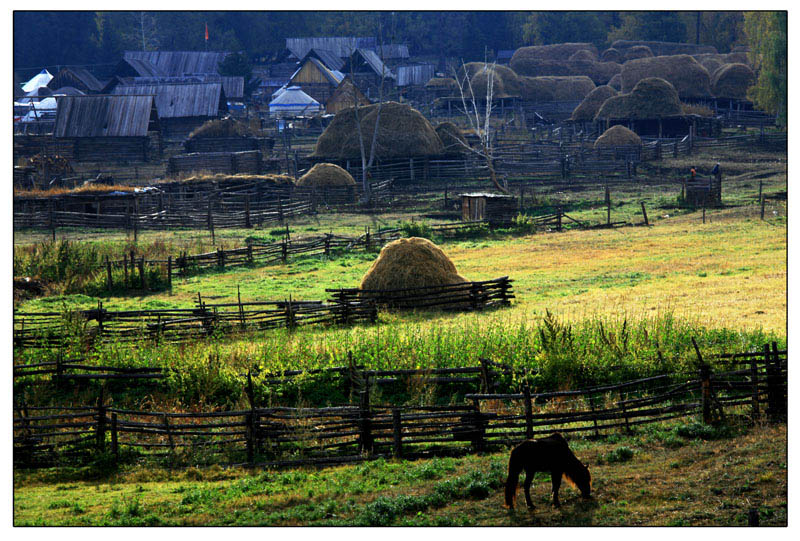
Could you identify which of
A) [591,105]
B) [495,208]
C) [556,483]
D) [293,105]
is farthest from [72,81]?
[556,483]

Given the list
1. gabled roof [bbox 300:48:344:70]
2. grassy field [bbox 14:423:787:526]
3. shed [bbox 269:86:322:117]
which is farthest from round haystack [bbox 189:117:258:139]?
grassy field [bbox 14:423:787:526]

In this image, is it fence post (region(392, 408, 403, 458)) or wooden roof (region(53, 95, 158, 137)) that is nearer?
fence post (region(392, 408, 403, 458))

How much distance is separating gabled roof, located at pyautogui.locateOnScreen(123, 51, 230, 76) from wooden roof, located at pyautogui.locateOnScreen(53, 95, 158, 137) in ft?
86.7

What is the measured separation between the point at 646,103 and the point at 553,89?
18429 mm

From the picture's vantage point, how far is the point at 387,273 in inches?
860

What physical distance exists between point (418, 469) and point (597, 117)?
170ft

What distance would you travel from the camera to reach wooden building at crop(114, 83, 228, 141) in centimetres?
6562

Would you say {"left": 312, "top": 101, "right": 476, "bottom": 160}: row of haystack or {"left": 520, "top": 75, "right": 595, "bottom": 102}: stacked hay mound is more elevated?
{"left": 520, "top": 75, "right": 595, "bottom": 102}: stacked hay mound

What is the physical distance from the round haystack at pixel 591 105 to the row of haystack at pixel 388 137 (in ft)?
50.4

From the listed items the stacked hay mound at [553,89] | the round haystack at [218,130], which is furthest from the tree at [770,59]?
the round haystack at [218,130]

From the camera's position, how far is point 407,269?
→ 21.7 m

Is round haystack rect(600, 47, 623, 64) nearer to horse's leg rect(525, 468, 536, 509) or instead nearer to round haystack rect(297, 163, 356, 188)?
round haystack rect(297, 163, 356, 188)

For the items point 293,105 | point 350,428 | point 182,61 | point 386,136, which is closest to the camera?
point 350,428

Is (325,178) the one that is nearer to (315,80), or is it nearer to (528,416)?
(528,416)
